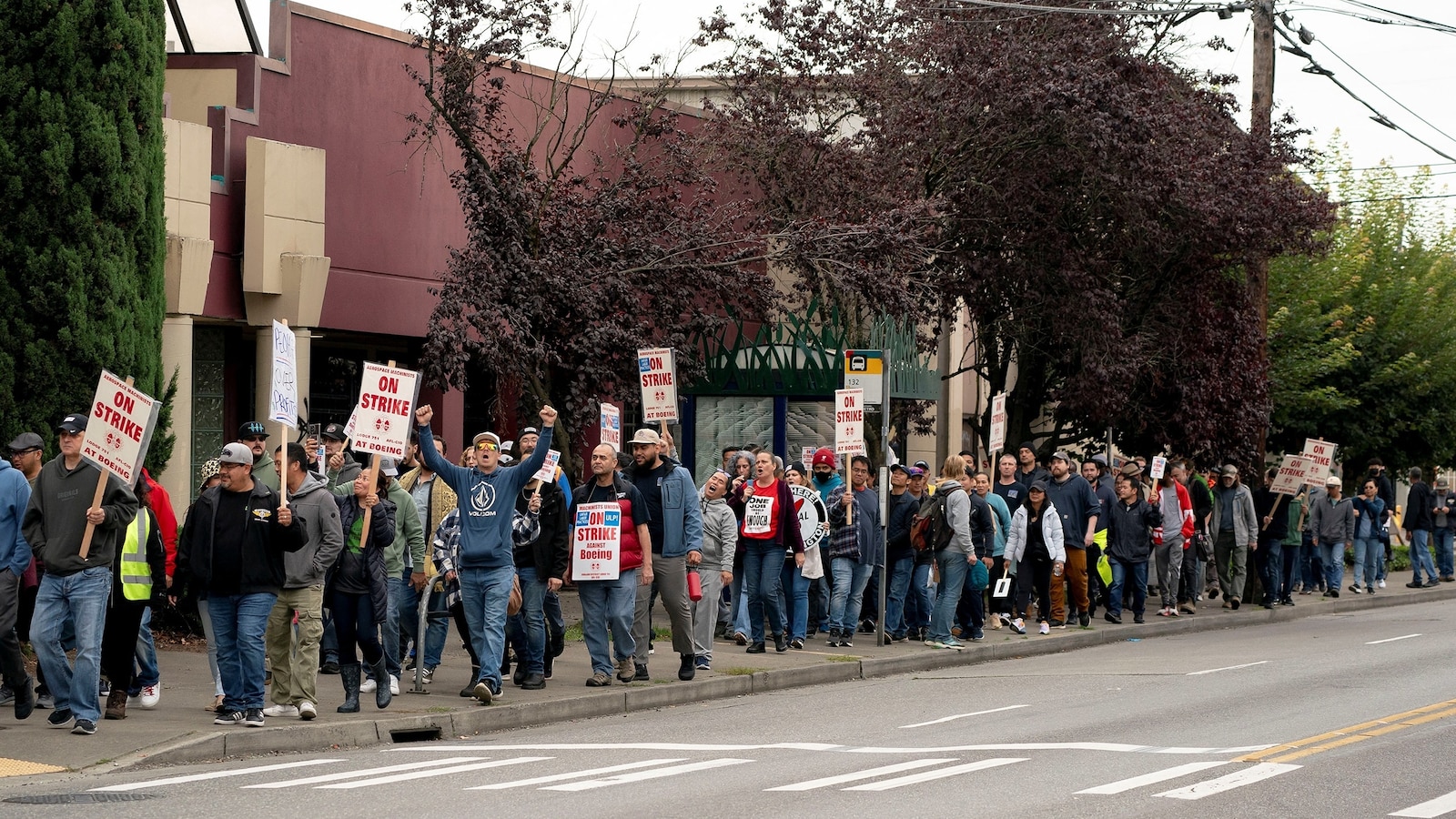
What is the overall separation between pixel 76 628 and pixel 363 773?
2.38 metres

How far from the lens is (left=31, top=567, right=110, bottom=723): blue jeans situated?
11172mm

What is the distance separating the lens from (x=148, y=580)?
11.9 m

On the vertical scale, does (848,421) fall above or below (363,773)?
above

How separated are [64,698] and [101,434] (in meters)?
1.79

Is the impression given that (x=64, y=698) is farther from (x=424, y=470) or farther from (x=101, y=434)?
(x=424, y=470)

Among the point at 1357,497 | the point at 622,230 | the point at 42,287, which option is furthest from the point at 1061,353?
the point at 42,287

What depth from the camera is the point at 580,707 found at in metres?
13.5

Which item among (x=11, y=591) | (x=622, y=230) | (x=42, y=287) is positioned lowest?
(x=11, y=591)

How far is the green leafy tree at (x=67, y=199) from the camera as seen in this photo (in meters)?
14.8

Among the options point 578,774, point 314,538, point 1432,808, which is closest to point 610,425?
point 314,538

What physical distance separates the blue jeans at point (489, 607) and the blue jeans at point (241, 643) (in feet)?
5.78

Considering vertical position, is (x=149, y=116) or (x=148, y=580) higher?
(x=149, y=116)

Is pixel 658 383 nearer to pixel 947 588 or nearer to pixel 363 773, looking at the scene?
pixel 947 588

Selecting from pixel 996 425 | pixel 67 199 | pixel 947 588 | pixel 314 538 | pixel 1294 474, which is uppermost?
pixel 67 199
